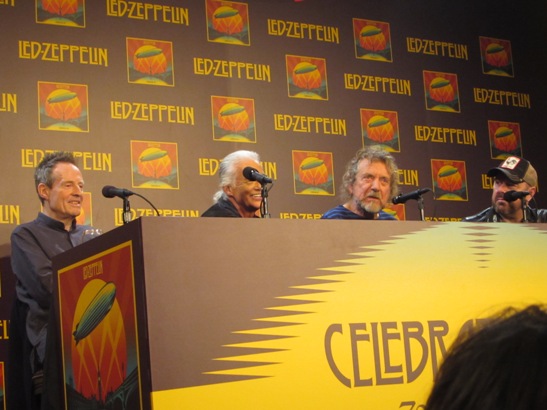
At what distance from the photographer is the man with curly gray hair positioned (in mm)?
4598

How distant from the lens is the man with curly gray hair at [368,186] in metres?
4.60

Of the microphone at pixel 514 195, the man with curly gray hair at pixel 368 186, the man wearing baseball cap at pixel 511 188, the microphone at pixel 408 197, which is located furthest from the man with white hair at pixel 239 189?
the man wearing baseball cap at pixel 511 188

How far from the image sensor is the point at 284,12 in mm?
6172

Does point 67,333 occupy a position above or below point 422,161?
below

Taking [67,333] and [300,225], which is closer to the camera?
[300,225]

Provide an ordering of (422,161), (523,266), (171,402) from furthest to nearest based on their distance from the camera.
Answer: (422,161), (523,266), (171,402)

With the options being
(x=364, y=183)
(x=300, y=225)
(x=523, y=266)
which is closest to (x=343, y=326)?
(x=300, y=225)

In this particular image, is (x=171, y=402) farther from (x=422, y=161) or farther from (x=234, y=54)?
(x=422, y=161)

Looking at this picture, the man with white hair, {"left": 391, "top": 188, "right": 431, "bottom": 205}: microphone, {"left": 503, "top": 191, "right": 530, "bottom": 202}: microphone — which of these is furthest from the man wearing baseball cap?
the man with white hair

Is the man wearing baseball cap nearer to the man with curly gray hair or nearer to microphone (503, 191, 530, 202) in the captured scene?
microphone (503, 191, 530, 202)

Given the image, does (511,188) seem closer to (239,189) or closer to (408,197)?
(408,197)

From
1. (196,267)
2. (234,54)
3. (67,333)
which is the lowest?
(67,333)

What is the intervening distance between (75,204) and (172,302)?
8.04ft

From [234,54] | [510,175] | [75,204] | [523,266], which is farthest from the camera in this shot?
[234,54]
